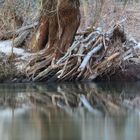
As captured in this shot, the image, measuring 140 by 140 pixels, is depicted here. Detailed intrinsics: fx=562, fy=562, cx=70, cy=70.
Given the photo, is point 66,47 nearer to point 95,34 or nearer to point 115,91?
point 95,34

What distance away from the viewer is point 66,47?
15273 mm

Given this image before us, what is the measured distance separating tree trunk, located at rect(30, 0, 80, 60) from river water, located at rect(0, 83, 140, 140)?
12.3ft

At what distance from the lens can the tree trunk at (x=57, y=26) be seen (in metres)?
14.6

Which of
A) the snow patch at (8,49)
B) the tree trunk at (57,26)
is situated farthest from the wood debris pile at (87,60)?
the snow patch at (8,49)

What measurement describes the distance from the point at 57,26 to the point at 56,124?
7.40 m

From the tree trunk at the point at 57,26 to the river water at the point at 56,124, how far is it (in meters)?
3.75

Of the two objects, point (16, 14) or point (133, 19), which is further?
point (133, 19)

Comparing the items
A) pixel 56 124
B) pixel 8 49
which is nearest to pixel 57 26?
pixel 8 49

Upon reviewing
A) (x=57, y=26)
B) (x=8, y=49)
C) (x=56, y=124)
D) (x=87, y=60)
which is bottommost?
(x=56, y=124)

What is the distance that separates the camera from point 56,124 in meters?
7.98

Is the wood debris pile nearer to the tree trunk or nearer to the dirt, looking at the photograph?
the tree trunk

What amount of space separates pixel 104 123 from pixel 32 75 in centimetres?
702

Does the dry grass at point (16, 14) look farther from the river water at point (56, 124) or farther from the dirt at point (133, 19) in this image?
the river water at point (56, 124)

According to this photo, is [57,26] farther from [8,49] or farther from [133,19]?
[133,19]
